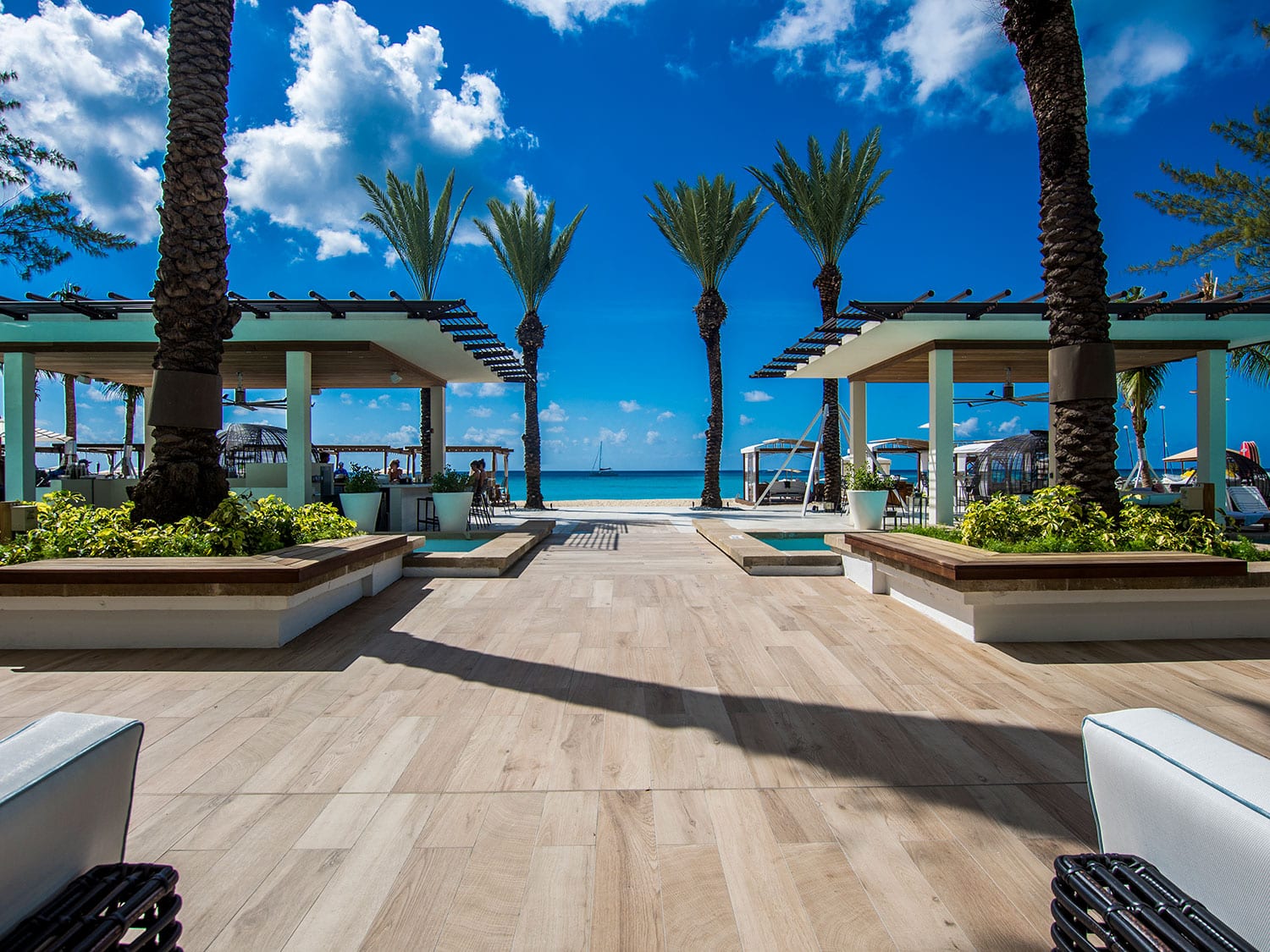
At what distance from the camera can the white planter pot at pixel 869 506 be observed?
35.5ft

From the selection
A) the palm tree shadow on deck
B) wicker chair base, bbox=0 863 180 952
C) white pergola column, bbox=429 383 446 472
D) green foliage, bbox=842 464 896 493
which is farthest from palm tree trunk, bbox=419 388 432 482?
wicker chair base, bbox=0 863 180 952

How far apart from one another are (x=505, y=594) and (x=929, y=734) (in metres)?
3.78

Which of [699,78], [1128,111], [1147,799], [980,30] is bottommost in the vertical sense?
[1147,799]

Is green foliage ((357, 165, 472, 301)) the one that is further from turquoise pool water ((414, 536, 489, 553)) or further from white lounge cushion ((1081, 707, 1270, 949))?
Result: white lounge cushion ((1081, 707, 1270, 949))

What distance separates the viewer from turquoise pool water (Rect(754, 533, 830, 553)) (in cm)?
940

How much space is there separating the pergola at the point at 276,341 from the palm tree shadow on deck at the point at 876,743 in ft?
24.4

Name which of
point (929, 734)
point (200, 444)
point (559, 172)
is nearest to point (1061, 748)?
point (929, 734)

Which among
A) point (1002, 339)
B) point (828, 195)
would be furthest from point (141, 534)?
point (828, 195)

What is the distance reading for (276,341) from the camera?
10703mm

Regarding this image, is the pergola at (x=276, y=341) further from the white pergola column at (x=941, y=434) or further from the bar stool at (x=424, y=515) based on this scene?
the white pergola column at (x=941, y=434)

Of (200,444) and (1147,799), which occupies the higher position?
(200,444)

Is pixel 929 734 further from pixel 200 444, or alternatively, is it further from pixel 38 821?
pixel 200 444

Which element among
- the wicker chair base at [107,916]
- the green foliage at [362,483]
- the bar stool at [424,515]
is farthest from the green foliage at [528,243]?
the wicker chair base at [107,916]

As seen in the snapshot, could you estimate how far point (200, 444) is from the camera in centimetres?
518
